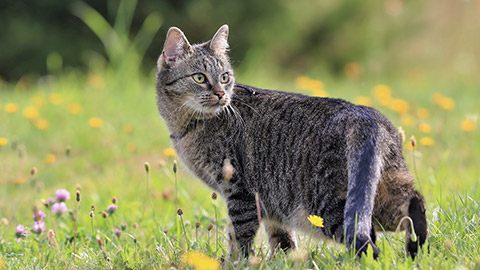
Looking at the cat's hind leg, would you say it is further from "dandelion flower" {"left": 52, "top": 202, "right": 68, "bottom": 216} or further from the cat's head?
"dandelion flower" {"left": 52, "top": 202, "right": 68, "bottom": 216}

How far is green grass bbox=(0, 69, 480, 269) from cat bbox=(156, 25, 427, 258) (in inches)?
5.9

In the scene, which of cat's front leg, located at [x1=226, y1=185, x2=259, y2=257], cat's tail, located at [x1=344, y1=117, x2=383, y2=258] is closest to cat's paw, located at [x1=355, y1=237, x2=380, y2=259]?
Answer: cat's tail, located at [x1=344, y1=117, x2=383, y2=258]

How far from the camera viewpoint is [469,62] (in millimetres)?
10586

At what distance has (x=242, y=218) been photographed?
288cm

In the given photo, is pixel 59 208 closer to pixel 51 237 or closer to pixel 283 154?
pixel 51 237

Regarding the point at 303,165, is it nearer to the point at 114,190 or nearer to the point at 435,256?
the point at 435,256

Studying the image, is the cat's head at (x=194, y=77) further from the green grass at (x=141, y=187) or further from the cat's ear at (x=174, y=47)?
the green grass at (x=141, y=187)

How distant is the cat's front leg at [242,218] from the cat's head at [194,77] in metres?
0.53

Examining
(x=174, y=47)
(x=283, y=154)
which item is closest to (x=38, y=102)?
(x=174, y=47)

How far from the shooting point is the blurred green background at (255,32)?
905 centimetres

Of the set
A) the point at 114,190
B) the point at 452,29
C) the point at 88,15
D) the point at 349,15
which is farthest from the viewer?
the point at 452,29

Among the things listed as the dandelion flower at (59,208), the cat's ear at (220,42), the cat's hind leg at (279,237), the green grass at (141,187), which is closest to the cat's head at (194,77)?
the cat's ear at (220,42)

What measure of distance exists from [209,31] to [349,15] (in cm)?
292

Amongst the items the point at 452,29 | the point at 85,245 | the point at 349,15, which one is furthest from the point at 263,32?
the point at 85,245
